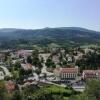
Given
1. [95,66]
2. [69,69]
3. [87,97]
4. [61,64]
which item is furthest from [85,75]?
[87,97]

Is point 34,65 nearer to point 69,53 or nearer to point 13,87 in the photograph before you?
point 69,53

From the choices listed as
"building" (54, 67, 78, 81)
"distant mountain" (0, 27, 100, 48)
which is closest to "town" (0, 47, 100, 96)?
"building" (54, 67, 78, 81)

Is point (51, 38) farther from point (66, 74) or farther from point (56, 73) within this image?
point (66, 74)

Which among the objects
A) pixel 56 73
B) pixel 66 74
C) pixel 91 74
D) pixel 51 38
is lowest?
pixel 51 38

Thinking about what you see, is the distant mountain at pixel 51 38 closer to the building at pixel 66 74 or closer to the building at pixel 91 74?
the building at pixel 66 74

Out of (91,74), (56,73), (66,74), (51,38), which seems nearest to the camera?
(91,74)

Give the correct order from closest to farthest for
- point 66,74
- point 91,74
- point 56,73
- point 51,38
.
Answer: point 91,74 → point 66,74 → point 56,73 → point 51,38

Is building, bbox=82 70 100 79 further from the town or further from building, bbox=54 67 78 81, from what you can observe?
building, bbox=54 67 78 81

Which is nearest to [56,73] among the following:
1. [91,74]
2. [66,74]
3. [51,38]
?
[66,74]

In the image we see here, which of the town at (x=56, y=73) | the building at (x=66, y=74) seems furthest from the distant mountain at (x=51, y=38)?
the building at (x=66, y=74)

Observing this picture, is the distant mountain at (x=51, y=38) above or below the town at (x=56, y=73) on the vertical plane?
below

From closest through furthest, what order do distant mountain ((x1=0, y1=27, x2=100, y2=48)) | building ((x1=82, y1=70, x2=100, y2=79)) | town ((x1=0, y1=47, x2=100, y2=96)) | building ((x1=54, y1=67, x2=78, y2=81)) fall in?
1. town ((x1=0, y1=47, x2=100, y2=96))
2. building ((x1=82, y1=70, x2=100, y2=79))
3. building ((x1=54, y1=67, x2=78, y2=81))
4. distant mountain ((x1=0, y1=27, x2=100, y2=48))
